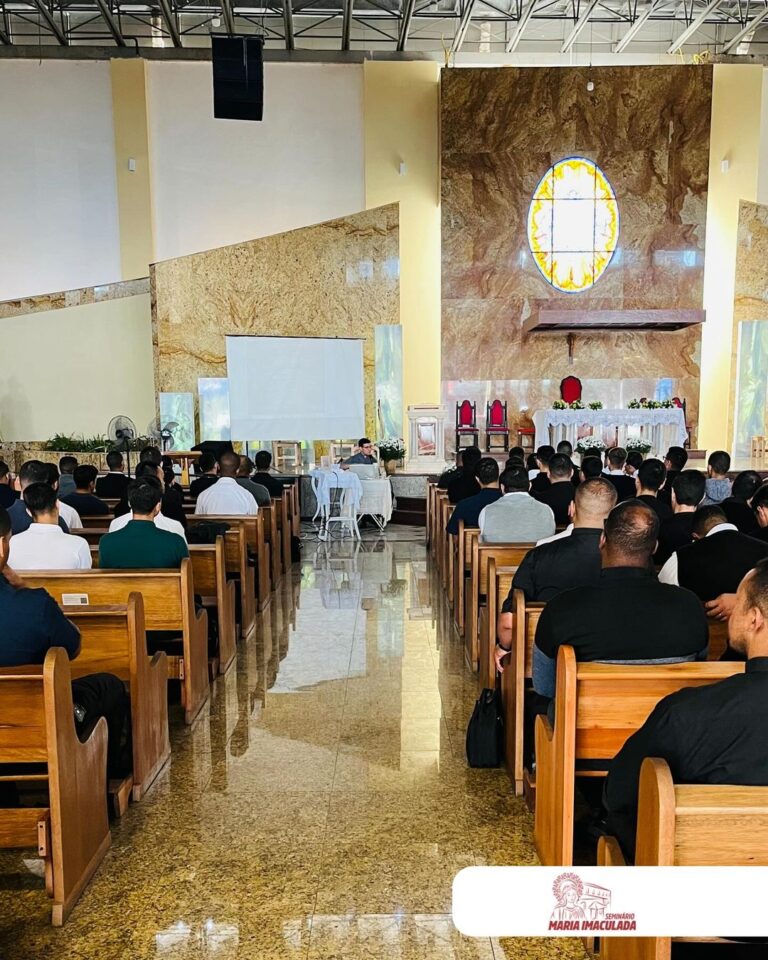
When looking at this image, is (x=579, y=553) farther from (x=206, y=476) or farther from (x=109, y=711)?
(x=206, y=476)

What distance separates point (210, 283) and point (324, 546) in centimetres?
601

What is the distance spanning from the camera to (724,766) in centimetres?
165

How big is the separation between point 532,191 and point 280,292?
4787mm

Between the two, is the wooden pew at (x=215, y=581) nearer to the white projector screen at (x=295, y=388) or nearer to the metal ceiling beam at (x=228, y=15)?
the white projector screen at (x=295, y=388)

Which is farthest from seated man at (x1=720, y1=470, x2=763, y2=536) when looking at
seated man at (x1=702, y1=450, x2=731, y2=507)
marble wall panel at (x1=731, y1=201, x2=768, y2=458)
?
marble wall panel at (x1=731, y1=201, x2=768, y2=458)

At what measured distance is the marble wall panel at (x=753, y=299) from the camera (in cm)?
1368

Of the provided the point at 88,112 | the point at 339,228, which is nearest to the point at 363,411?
the point at 339,228

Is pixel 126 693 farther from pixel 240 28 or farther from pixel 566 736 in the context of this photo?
→ pixel 240 28

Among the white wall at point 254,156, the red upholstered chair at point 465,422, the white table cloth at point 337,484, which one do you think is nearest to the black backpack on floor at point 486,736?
the white table cloth at point 337,484

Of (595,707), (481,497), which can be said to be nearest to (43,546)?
(595,707)

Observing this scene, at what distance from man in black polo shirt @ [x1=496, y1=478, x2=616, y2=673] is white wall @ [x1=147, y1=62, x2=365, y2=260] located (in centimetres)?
1143

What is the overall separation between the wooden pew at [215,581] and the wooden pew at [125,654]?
1422 mm

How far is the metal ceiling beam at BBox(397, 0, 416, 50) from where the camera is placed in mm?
12813

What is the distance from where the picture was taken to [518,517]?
192 inches
